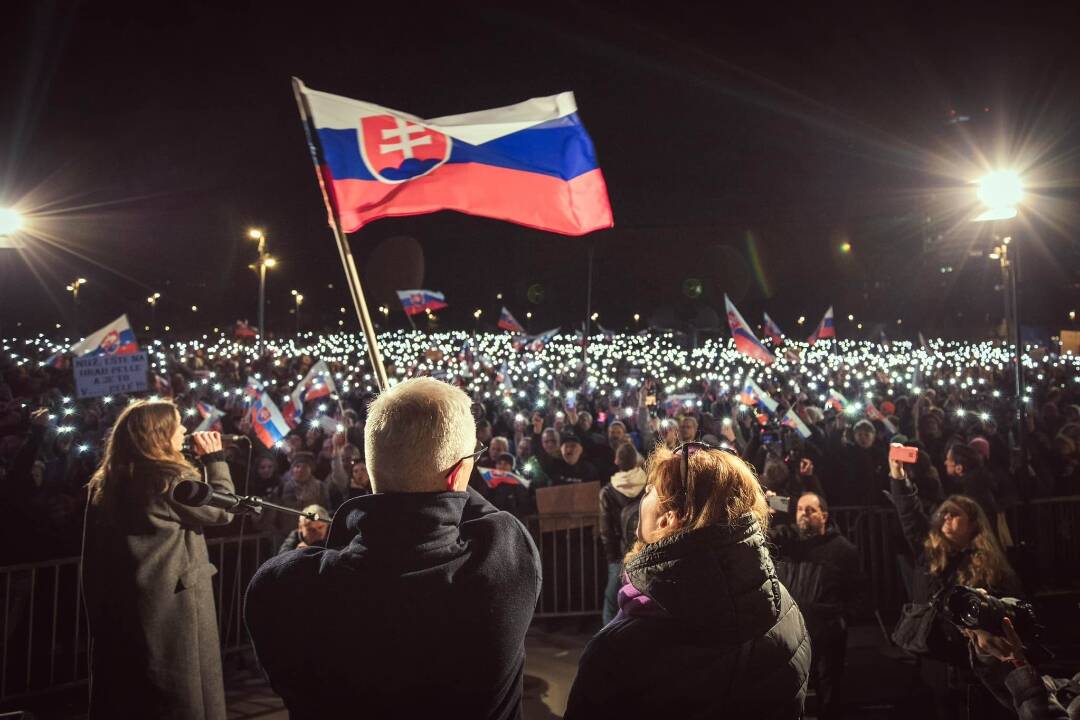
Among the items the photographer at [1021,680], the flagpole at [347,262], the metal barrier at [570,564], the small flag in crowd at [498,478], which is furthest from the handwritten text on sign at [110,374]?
the photographer at [1021,680]

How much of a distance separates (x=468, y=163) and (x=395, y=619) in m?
3.50

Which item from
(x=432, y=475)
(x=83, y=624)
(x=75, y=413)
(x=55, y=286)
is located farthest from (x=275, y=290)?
(x=432, y=475)

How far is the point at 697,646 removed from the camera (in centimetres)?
193

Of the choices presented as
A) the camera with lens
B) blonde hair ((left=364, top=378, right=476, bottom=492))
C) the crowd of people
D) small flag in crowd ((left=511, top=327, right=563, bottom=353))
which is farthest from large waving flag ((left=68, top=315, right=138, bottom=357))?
small flag in crowd ((left=511, top=327, right=563, bottom=353))

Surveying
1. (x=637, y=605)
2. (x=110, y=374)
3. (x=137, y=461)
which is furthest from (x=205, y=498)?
(x=110, y=374)

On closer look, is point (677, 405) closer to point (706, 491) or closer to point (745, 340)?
point (745, 340)

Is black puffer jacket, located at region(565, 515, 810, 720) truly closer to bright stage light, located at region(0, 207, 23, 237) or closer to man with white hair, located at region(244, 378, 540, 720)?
man with white hair, located at region(244, 378, 540, 720)

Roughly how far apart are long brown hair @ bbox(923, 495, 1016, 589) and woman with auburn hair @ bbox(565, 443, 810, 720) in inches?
103

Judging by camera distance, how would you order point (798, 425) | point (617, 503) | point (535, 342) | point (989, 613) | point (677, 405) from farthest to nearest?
1. point (535, 342)
2. point (677, 405)
3. point (798, 425)
4. point (617, 503)
5. point (989, 613)

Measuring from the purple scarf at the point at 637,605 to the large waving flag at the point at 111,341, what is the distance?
40.4 ft

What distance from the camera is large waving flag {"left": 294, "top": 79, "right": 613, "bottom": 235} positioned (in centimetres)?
426

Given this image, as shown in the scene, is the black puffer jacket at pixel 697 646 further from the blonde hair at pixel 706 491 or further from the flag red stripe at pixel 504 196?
the flag red stripe at pixel 504 196

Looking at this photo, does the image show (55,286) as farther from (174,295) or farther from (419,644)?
(419,644)

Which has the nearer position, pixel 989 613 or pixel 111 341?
pixel 989 613
